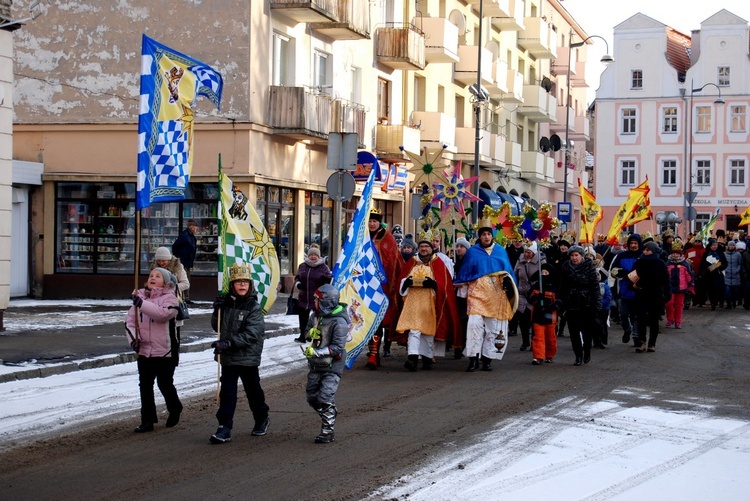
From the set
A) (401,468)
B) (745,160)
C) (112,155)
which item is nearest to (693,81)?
(745,160)

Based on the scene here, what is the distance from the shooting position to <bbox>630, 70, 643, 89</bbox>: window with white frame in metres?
73.4

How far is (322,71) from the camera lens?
105ft

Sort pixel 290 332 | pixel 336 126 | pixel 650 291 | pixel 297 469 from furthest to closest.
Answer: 1. pixel 336 126
2. pixel 290 332
3. pixel 650 291
4. pixel 297 469

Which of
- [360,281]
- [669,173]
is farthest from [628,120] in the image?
[360,281]

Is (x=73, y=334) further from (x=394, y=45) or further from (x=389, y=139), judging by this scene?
(x=394, y=45)

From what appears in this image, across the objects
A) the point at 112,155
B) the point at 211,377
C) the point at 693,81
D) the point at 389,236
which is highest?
the point at 693,81

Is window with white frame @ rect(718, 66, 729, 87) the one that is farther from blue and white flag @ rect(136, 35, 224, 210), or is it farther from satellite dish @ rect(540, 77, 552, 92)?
blue and white flag @ rect(136, 35, 224, 210)

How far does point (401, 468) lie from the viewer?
8.51 metres

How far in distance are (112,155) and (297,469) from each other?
68.1ft

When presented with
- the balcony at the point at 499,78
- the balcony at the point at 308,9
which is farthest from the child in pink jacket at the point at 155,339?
the balcony at the point at 499,78

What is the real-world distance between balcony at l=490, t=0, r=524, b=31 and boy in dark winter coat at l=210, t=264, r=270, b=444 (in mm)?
40371

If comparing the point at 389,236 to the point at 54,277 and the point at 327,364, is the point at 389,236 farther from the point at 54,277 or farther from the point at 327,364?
the point at 54,277

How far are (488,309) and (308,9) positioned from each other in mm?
15036

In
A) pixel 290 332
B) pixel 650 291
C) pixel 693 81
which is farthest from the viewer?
pixel 693 81
